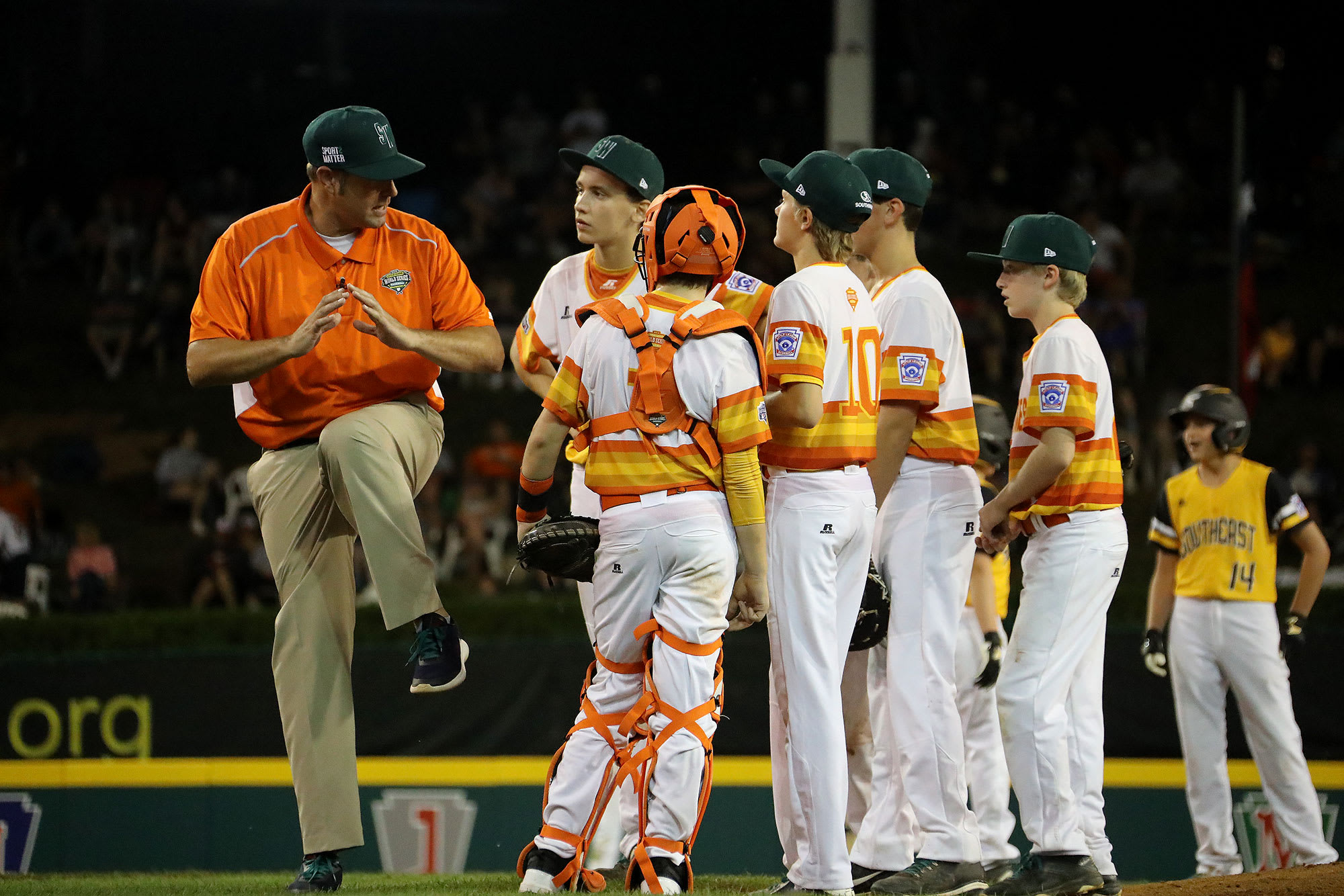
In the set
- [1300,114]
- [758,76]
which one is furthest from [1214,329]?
[758,76]

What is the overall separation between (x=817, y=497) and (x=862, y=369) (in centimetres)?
52

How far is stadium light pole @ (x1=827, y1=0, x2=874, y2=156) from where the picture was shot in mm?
11172

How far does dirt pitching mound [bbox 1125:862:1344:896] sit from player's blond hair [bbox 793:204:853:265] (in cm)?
267

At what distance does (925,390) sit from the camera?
561cm

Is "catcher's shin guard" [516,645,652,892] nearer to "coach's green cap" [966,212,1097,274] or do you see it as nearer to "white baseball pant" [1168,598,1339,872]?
"coach's green cap" [966,212,1097,274]

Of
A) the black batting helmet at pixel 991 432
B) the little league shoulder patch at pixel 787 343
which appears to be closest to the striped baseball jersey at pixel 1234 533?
the black batting helmet at pixel 991 432

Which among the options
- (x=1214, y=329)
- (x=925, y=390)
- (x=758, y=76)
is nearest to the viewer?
(x=925, y=390)

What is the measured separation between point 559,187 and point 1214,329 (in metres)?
8.77

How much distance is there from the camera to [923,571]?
18.4ft

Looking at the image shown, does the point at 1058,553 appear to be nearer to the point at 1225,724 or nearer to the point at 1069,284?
the point at 1069,284

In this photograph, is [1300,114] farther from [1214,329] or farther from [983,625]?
[983,625]

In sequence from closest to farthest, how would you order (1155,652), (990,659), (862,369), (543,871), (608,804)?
1. (543,871)
2. (862,369)
3. (608,804)
4. (990,659)
5. (1155,652)

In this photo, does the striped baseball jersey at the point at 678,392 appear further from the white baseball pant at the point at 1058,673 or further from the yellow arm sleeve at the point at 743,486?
the white baseball pant at the point at 1058,673

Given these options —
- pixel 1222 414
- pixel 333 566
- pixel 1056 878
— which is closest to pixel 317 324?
pixel 333 566
